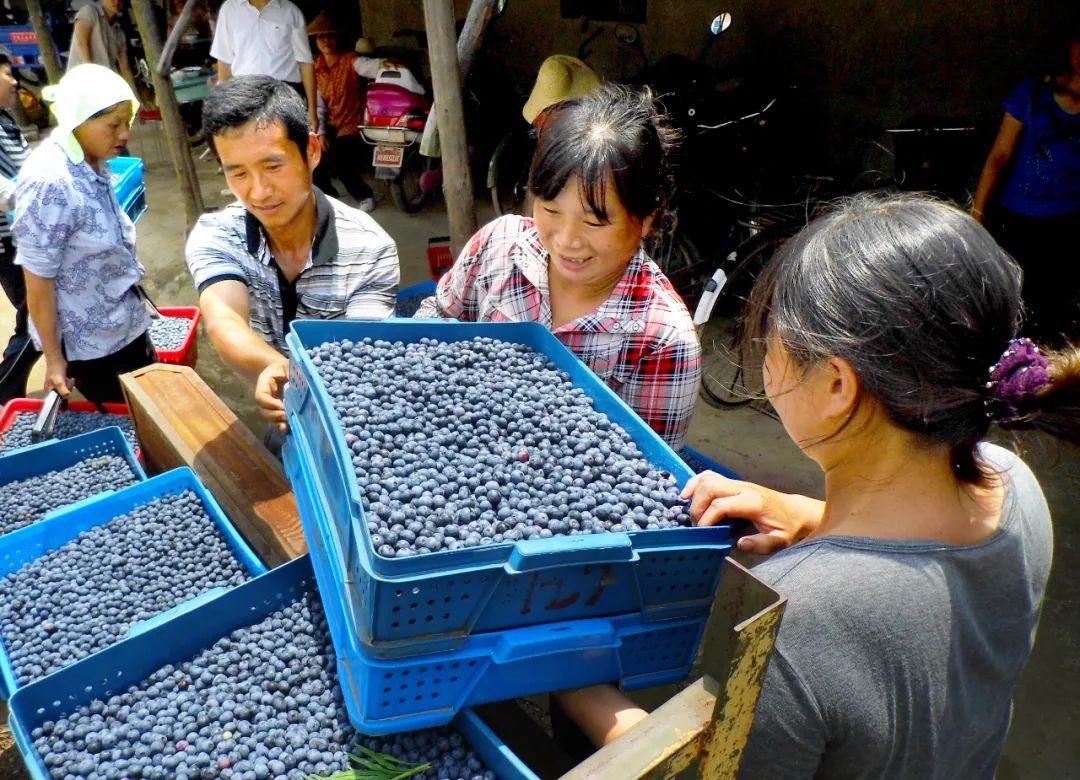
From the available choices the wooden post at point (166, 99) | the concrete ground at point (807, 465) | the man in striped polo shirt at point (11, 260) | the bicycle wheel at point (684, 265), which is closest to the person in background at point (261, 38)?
the wooden post at point (166, 99)

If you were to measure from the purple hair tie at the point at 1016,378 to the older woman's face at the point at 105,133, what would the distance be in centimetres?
288

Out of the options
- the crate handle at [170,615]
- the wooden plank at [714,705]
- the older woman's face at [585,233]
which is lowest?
the crate handle at [170,615]

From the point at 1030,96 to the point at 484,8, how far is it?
97.0 inches

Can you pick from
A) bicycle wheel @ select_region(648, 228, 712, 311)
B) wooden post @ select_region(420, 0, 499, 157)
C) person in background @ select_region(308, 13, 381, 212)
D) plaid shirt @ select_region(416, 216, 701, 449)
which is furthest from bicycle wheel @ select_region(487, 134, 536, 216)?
plaid shirt @ select_region(416, 216, 701, 449)

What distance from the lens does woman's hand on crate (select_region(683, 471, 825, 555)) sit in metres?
1.08

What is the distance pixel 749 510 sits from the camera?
3.56 ft

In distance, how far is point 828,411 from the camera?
96cm

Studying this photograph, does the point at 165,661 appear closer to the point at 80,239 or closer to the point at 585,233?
the point at 585,233

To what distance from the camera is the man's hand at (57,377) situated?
8.64 ft

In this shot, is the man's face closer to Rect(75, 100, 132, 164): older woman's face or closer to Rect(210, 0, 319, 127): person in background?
Rect(75, 100, 132, 164): older woman's face

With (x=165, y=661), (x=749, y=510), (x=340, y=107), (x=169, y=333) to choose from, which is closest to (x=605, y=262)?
(x=749, y=510)

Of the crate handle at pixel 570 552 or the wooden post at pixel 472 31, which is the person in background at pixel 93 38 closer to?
the wooden post at pixel 472 31

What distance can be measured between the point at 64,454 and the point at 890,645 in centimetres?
231

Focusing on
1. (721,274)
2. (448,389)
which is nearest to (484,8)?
(721,274)
